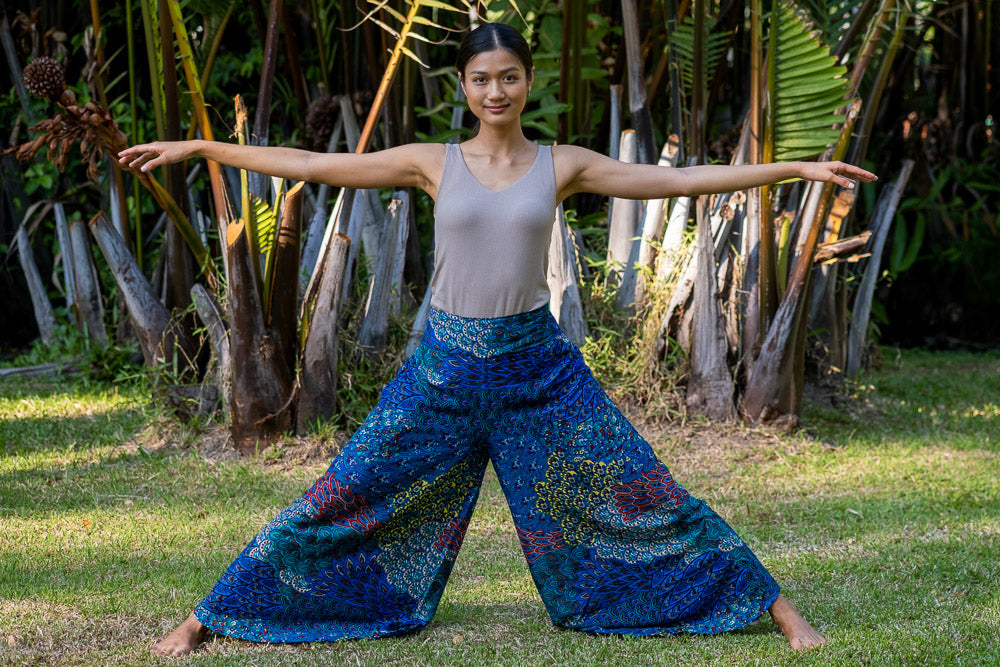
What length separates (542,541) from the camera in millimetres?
2645

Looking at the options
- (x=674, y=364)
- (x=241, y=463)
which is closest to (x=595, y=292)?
(x=674, y=364)

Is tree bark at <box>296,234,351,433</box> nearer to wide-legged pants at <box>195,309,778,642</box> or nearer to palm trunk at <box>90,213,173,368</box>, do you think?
palm trunk at <box>90,213,173,368</box>

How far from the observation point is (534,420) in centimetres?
256

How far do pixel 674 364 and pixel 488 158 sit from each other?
8.15 ft

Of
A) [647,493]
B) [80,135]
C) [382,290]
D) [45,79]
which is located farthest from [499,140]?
[382,290]

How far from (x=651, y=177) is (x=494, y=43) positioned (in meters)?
0.48

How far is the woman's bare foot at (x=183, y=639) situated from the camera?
2543 mm

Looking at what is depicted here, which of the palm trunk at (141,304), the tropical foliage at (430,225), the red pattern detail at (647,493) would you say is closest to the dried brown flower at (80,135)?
the tropical foliage at (430,225)

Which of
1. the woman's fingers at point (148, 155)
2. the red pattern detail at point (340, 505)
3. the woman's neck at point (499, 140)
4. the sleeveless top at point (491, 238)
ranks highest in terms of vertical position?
the woman's neck at point (499, 140)

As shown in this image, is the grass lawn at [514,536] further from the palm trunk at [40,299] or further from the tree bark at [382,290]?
the palm trunk at [40,299]

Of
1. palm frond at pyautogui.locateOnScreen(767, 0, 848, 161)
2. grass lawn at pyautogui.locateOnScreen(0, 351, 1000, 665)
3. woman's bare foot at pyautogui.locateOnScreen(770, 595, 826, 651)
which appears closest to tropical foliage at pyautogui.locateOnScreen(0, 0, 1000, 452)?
palm frond at pyautogui.locateOnScreen(767, 0, 848, 161)

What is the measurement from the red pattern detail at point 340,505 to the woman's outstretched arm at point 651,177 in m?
0.87

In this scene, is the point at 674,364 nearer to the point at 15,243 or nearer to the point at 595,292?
the point at 595,292

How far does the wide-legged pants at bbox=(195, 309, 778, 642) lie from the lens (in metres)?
2.55
